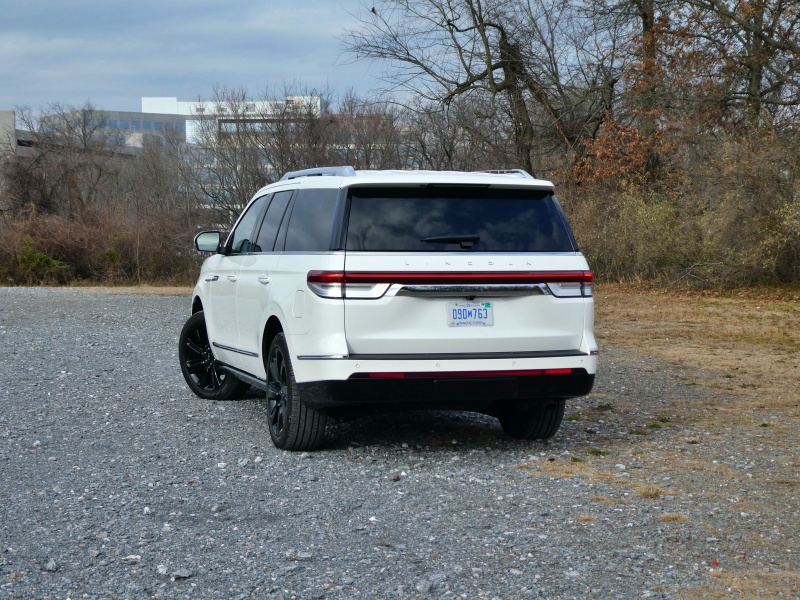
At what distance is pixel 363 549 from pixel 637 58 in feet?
87.7

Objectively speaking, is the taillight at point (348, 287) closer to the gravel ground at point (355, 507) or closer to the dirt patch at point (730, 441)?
the gravel ground at point (355, 507)

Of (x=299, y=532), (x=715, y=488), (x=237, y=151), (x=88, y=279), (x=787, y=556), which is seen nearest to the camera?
(x=787, y=556)

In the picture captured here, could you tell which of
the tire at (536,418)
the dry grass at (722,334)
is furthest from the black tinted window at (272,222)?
the dry grass at (722,334)

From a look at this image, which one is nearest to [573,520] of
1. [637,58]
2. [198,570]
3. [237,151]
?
[198,570]

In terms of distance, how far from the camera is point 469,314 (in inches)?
259

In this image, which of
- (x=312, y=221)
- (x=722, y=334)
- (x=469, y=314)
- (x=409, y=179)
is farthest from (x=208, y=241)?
(x=722, y=334)

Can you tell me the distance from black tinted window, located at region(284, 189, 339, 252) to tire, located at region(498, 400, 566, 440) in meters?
1.91

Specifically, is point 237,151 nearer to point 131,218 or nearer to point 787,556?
point 131,218

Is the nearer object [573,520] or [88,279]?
[573,520]

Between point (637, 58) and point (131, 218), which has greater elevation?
point (637, 58)

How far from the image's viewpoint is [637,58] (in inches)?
1159

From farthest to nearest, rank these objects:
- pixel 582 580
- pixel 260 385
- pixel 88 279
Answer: pixel 88 279, pixel 260 385, pixel 582 580

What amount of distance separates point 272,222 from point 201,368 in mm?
2406

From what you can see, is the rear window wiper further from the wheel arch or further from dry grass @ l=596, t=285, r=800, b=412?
dry grass @ l=596, t=285, r=800, b=412
